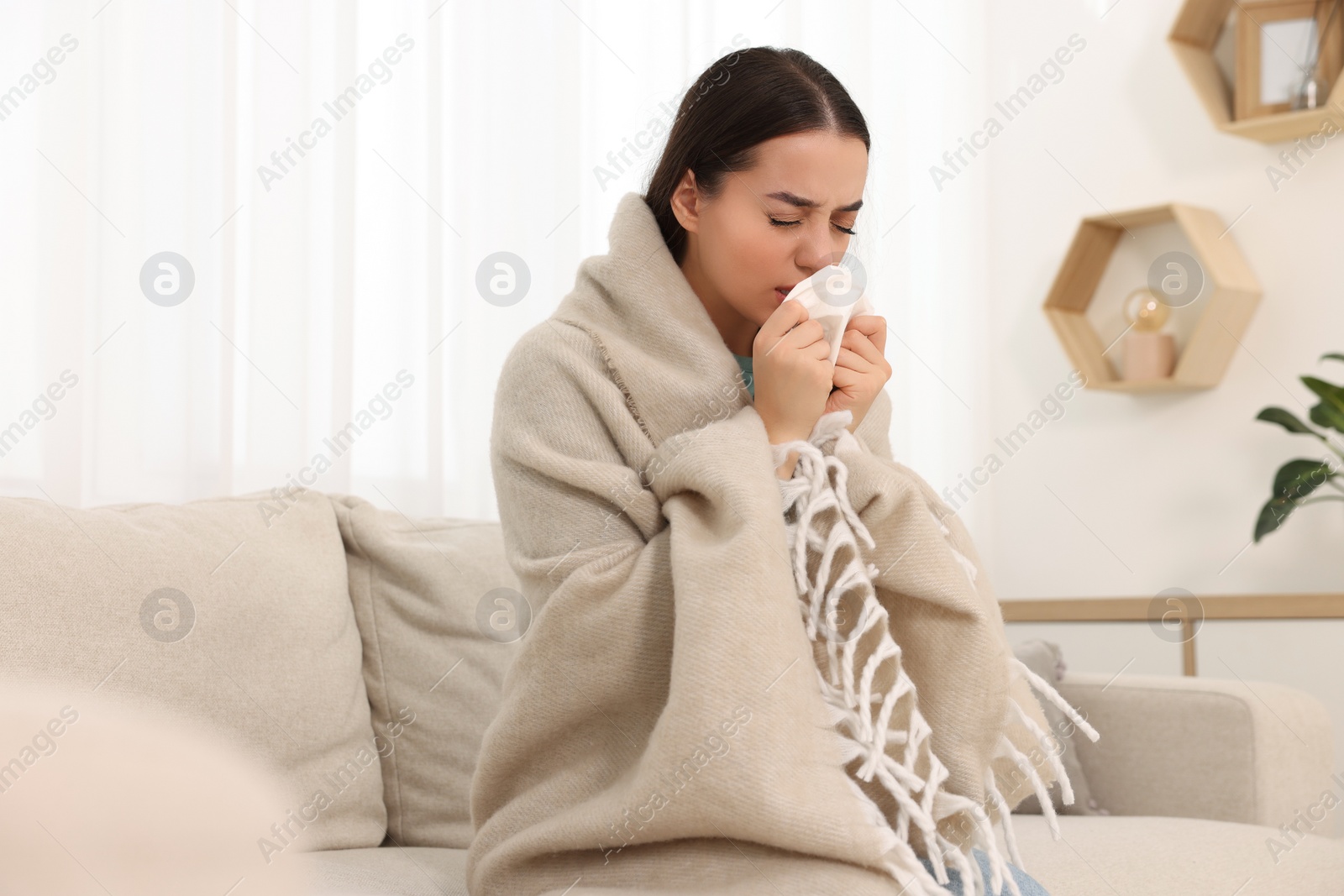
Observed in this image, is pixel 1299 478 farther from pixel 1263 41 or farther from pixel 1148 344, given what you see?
pixel 1263 41

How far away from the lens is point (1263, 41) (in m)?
2.56

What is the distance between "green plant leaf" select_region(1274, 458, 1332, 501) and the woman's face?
60.4 inches

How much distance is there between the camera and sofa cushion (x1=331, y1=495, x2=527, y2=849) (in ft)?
4.77

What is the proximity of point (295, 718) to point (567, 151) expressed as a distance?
1.27 metres

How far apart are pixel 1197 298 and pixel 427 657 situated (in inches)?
82.1

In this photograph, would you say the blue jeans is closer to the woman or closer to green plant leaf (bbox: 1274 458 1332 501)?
the woman

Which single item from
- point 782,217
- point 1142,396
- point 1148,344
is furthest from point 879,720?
point 1142,396

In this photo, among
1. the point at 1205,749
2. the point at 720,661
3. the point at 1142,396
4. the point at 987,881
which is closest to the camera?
the point at 720,661

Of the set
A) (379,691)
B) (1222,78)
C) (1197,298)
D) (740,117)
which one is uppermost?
(1222,78)

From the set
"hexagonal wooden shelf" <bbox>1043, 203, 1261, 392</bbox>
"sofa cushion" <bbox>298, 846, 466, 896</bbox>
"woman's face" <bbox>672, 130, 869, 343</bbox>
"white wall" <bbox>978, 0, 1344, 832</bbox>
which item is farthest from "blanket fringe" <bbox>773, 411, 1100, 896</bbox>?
"hexagonal wooden shelf" <bbox>1043, 203, 1261, 392</bbox>

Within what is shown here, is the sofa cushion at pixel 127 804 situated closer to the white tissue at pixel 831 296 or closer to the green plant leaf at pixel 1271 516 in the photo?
the white tissue at pixel 831 296

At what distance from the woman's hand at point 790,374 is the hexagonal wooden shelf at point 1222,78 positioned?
6.18ft

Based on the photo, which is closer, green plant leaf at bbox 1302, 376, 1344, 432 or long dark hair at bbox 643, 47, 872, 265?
long dark hair at bbox 643, 47, 872, 265

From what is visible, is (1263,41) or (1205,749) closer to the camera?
(1205,749)
